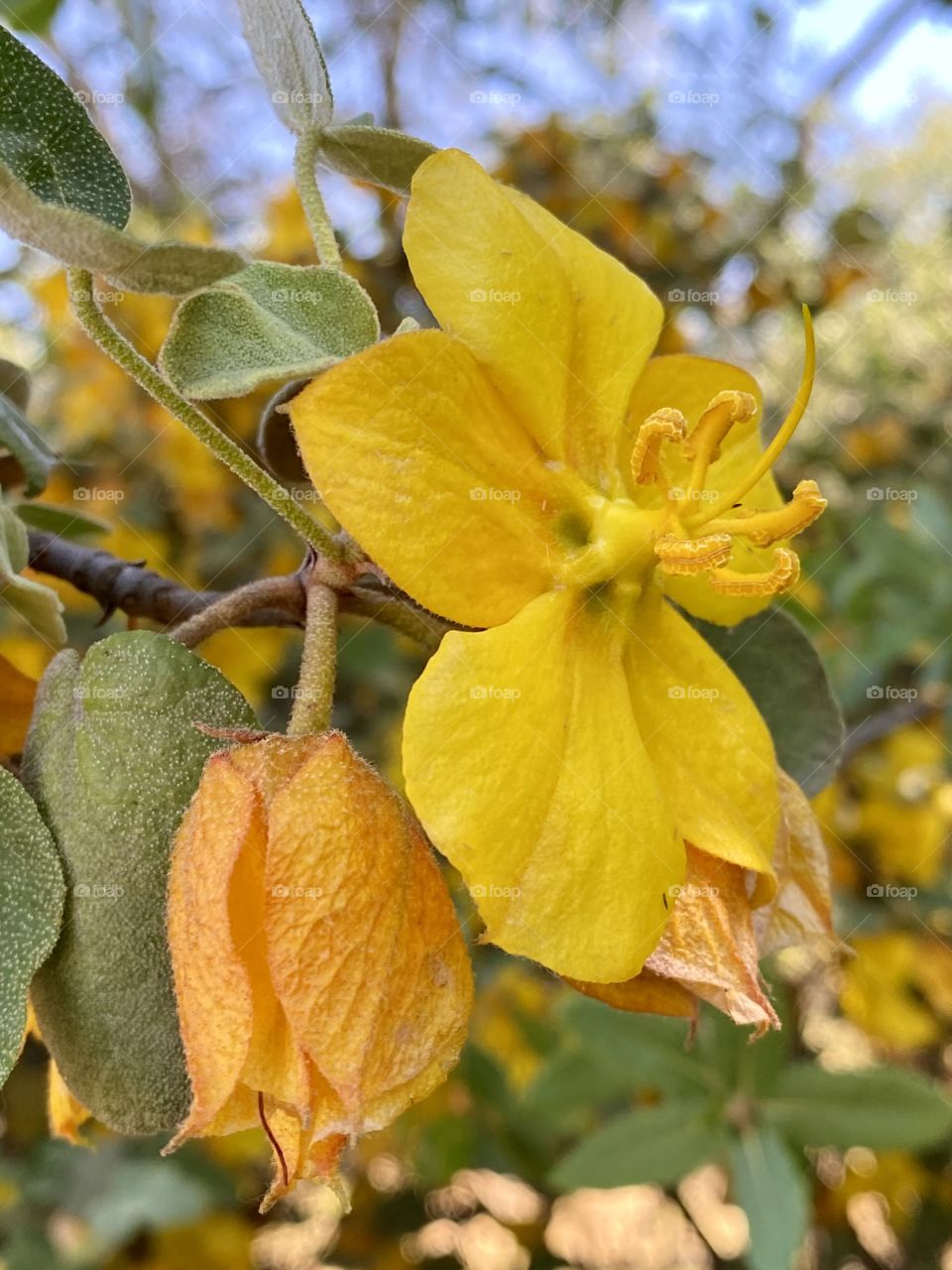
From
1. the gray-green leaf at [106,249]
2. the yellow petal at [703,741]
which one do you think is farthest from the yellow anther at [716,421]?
the gray-green leaf at [106,249]

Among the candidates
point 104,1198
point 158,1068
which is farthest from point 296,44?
point 104,1198

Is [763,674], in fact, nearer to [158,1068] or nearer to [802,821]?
[802,821]

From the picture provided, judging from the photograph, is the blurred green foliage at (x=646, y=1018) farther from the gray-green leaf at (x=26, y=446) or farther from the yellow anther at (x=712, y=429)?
the yellow anther at (x=712, y=429)

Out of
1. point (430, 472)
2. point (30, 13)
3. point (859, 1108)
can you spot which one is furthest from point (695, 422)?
point (30, 13)

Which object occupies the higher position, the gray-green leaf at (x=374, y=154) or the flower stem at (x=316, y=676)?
the gray-green leaf at (x=374, y=154)

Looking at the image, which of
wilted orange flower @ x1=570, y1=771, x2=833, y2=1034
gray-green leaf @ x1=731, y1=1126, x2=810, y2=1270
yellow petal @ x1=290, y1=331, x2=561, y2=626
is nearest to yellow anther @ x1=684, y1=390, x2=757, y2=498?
yellow petal @ x1=290, y1=331, x2=561, y2=626

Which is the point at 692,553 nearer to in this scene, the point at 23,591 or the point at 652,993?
the point at 652,993

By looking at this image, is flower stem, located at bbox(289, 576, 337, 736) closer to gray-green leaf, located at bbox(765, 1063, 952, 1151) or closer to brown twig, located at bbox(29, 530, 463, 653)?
brown twig, located at bbox(29, 530, 463, 653)
